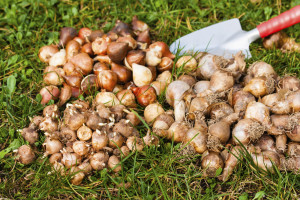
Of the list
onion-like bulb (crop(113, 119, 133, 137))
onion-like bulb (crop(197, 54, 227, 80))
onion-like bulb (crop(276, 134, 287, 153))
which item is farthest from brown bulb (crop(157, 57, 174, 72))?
onion-like bulb (crop(276, 134, 287, 153))

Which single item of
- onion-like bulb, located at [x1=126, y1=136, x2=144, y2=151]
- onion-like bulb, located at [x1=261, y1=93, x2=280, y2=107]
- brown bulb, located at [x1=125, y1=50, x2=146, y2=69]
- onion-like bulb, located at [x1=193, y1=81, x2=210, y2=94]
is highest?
brown bulb, located at [x1=125, y1=50, x2=146, y2=69]

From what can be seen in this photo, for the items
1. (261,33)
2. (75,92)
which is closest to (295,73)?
(261,33)

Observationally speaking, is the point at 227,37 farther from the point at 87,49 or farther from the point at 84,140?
the point at 84,140

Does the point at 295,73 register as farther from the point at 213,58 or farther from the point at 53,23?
the point at 53,23

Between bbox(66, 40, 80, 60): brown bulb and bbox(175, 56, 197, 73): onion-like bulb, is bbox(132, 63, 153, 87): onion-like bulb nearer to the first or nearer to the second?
bbox(175, 56, 197, 73): onion-like bulb

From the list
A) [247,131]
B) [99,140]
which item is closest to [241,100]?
[247,131]

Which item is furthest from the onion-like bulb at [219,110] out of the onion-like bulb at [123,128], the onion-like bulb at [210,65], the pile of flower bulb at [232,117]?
the onion-like bulb at [123,128]

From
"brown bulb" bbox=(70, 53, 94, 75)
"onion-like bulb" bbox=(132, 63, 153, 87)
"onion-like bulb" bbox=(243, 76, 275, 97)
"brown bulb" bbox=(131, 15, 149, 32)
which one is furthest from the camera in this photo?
"brown bulb" bbox=(131, 15, 149, 32)
